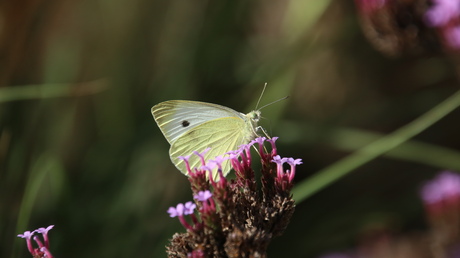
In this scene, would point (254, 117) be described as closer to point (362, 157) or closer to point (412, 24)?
point (362, 157)

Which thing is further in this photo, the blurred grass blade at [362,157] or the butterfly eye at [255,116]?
the butterfly eye at [255,116]

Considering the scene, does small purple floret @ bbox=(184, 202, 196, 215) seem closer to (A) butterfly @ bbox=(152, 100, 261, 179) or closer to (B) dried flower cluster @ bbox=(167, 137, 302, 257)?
(B) dried flower cluster @ bbox=(167, 137, 302, 257)

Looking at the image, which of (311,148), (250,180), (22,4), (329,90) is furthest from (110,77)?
(250,180)

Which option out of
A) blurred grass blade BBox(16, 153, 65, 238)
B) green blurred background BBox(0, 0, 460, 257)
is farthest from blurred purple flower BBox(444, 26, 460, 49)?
blurred grass blade BBox(16, 153, 65, 238)

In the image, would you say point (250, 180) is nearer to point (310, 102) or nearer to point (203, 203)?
point (203, 203)

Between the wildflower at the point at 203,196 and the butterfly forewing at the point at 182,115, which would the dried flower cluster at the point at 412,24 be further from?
the wildflower at the point at 203,196

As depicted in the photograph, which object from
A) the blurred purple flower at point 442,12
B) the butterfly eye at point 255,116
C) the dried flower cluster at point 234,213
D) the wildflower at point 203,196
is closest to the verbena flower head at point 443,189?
the blurred purple flower at point 442,12
